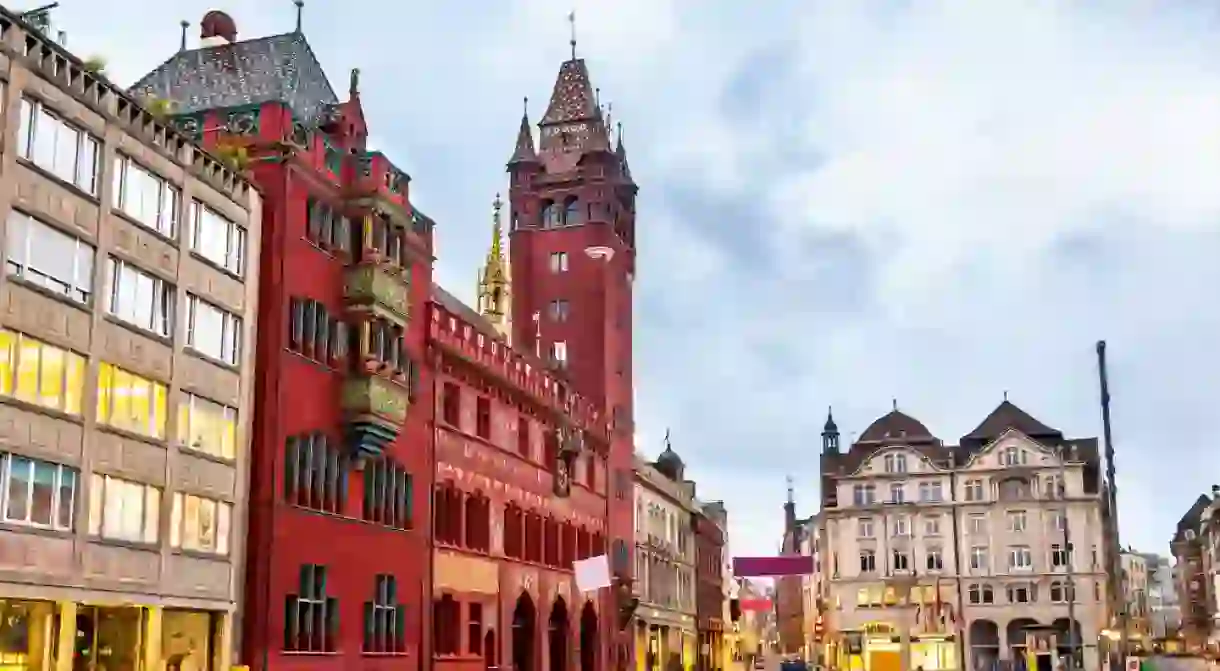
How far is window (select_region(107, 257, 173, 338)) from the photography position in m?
31.6

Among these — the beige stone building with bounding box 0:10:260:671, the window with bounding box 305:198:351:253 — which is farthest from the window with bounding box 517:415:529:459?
the beige stone building with bounding box 0:10:260:671

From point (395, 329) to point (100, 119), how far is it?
48.9 feet

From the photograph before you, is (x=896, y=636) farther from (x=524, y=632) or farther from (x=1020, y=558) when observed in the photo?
(x=524, y=632)

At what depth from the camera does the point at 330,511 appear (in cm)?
4022

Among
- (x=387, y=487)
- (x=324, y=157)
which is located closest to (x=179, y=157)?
(x=324, y=157)

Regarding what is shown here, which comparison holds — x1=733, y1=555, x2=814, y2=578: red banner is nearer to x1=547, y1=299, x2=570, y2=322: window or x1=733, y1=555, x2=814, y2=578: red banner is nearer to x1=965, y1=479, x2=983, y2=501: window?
x1=547, y1=299, x2=570, y2=322: window

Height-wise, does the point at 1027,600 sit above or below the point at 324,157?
below

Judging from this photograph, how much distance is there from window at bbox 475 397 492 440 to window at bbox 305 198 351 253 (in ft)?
43.9

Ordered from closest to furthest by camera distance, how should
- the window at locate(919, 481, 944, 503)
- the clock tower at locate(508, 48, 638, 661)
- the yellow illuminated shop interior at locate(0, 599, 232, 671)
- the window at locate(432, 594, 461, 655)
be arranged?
the yellow illuminated shop interior at locate(0, 599, 232, 671), the window at locate(432, 594, 461, 655), the clock tower at locate(508, 48, 638, 661), the window at locate(919, 481, 944, 503)

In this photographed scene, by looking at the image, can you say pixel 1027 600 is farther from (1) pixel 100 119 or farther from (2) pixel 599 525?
(1) pixel 100 119

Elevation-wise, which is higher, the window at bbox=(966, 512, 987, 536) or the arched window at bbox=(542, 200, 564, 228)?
the arched window at bbox=(542, 200, 564, 228)

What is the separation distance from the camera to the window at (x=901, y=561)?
382 ft

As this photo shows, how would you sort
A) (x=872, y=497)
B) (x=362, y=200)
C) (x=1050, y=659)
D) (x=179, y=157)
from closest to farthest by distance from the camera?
(x=179, y=157)
(x=362, y=200)
(x=1050, y=659)
(x=872, y=497)

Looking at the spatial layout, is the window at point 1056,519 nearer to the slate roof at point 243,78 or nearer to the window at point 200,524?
the slate roof at point 243,78
